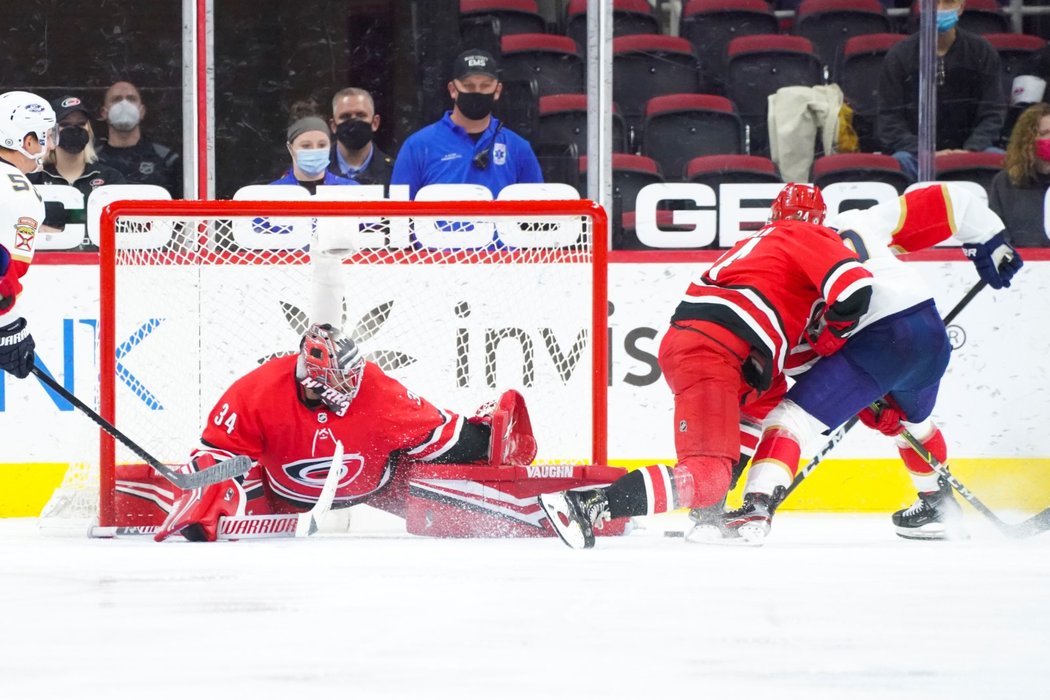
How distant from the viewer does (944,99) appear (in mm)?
4145

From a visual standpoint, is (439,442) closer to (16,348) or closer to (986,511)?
(16,348)

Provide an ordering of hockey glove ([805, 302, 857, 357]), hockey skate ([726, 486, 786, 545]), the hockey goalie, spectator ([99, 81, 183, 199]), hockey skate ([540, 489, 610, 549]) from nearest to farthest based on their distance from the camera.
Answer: hockey skate ([540, 489, 610, 549])
hockey skate ([726, 486, 786, 545])
the hockey goalie
hockey glove ([805, 302, 857, 357])
spectator ([99, 81, 183, 199])

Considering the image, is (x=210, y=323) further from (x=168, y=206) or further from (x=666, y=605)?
(x=666, y=605)

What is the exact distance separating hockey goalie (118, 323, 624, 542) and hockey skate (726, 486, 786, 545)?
383 millimetres

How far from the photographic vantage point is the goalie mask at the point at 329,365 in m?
2.90

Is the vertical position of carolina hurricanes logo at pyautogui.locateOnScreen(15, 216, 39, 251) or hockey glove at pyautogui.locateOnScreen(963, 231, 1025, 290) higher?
carolina hurricanes logo at pyautogui.locateOnScreen(15, 216, 39, 251)

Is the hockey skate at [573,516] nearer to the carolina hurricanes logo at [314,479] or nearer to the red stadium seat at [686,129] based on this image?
the carolina hurricanes logo at [314,479]

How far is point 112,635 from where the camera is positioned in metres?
1.69

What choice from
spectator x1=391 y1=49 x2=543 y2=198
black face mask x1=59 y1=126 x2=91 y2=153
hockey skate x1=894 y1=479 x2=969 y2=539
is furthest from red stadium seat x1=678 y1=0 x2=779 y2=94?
black face mask x1=59 y1=126 x2=91 y2=153

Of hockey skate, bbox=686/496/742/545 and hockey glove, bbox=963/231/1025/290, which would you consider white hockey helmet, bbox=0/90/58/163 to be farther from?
hockey glove, bbox=963/231/1025/290

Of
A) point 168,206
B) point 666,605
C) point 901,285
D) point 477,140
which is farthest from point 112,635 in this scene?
point 477,140

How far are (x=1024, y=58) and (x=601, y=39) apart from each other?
132cm

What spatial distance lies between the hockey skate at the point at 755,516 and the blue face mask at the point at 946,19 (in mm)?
1940

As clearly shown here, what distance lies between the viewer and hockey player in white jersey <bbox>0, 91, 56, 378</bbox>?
3.08 metres
